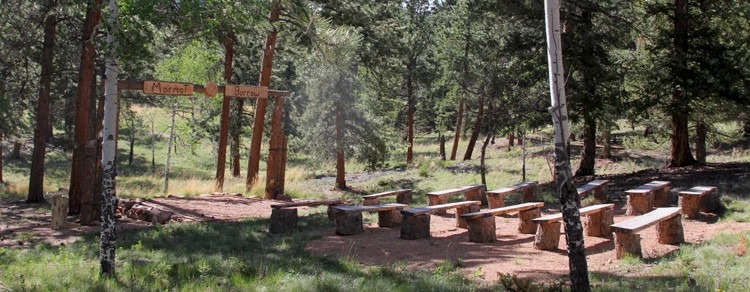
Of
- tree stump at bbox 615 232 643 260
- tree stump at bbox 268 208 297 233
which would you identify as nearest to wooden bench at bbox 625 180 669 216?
tree stump at bbox 615 232 643 260

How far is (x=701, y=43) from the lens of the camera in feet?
→ 48.5

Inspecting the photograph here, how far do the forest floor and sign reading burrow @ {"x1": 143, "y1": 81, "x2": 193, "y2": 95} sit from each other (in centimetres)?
269

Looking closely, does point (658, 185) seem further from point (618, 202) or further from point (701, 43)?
point (701, 43)

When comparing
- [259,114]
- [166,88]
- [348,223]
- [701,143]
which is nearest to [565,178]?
[348,223]

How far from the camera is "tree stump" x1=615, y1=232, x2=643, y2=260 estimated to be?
7312 mm

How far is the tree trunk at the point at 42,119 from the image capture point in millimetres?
14984

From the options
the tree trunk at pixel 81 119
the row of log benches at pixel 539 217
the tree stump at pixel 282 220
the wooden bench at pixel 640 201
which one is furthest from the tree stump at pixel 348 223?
the tree trunk at pixel 81 119

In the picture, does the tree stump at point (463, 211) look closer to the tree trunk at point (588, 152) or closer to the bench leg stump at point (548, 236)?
the bench leg stump at point (548, 236)

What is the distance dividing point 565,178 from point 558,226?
3259 mm

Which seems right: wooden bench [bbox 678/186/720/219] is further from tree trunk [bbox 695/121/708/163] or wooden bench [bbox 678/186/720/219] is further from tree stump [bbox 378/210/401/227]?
tree trunk [bbox 695/121/708/163]

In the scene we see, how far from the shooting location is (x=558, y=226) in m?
8.38

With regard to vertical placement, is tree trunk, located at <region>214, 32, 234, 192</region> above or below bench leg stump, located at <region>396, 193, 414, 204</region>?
above

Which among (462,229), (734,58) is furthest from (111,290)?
(734,58)

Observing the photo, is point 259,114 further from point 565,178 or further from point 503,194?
point 565,178
